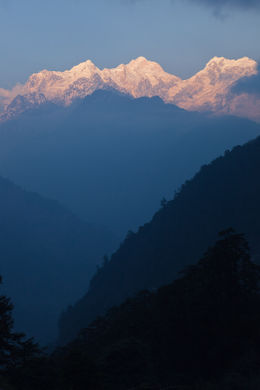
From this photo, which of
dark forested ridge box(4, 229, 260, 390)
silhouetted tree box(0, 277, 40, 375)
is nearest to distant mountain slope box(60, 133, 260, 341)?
dark forested ridge box(4, 229, 260, 390)

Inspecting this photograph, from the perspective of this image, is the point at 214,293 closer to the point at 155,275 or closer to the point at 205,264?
the point at 205,264

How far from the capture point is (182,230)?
125312 mm

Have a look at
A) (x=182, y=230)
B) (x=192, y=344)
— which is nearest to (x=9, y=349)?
(x=192, y=344)

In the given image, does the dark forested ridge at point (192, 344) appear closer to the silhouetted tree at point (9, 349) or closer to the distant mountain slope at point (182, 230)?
the silhouetted tree at point (9, 349)

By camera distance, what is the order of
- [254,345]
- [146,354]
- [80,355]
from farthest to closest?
[146,354], [254,345], [80,355]

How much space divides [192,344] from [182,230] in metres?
96.9

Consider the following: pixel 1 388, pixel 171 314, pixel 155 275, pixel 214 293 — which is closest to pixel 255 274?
pixel 214 293

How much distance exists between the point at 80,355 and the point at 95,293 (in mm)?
119061

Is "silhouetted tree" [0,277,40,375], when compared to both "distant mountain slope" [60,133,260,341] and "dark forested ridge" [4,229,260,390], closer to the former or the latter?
"dark forested ridge" [4,229,260,390]

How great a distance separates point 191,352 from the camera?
28516 mm

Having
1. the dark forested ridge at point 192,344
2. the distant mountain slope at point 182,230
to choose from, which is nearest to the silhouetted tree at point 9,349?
the dark forested ridge at point 192,344

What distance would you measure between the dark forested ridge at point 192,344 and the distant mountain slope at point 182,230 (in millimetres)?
66679

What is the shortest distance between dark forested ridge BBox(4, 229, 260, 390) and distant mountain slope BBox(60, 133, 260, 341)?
6668cm

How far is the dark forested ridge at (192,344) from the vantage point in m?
21.1
